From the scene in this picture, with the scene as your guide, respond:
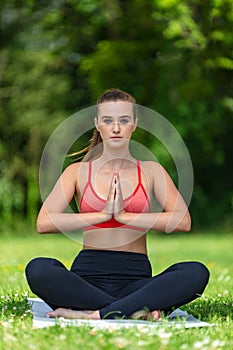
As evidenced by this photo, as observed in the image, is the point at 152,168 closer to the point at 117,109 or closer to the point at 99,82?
the point at 117,109

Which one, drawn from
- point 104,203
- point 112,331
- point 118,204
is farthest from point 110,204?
point 112,331

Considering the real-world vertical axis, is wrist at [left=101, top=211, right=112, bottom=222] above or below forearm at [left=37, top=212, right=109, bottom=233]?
above

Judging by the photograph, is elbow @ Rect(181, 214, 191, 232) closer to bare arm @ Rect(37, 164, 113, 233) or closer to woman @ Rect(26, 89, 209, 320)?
woman @ Rect(26, 89, 209, 320)

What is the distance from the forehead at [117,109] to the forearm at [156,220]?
612 mm

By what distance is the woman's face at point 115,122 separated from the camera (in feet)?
16.7

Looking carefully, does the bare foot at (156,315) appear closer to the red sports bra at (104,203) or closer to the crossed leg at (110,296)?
the crossed leg at (110,296)

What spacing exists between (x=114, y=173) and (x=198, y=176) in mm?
15247

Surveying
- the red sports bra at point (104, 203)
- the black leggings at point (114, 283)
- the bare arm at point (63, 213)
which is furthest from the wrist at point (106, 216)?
the black leggings at point (114, 283)

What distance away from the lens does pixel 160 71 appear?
19188 millimetres

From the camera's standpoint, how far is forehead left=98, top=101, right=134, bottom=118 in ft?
16.9

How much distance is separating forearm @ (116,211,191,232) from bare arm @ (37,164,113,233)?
109 millimetres

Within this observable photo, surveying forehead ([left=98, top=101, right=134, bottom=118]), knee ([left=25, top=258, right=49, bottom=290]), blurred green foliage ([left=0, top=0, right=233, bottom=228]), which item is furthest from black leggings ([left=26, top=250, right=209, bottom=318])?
blurred green foliage ([left=0, top=0, right=233, bottom=228])

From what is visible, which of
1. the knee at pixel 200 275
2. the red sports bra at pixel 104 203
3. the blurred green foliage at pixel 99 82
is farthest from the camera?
the blurred green foliage at pixel 99 82

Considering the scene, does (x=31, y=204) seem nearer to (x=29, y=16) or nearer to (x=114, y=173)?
(x=29, y=16)
